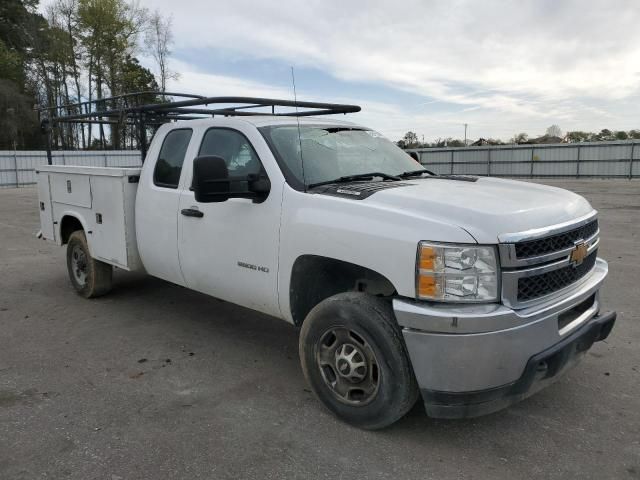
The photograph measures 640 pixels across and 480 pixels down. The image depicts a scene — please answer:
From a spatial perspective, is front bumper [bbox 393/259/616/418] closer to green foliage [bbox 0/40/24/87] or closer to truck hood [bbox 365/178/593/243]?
truck hood [bbox 365/178/593/243]

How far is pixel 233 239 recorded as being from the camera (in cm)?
401

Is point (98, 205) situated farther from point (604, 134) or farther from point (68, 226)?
point (604, 134)

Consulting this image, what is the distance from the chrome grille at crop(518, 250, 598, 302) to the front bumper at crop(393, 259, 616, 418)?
0.26ft

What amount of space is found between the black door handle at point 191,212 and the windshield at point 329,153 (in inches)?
33.5

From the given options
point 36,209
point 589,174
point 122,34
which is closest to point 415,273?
point 36,209

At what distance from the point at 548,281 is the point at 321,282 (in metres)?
1.46

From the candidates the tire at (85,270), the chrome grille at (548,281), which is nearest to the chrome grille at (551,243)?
the chrome grille at (548,281)

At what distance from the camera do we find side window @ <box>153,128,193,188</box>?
15.4 feet

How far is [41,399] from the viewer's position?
3729 mm

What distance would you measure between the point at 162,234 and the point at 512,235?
10.2 ft

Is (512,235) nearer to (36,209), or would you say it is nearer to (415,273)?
(415,273)

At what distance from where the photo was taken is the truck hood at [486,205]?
284cm

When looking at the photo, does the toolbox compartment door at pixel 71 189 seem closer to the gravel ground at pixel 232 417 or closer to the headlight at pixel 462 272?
the gravel ground at pixel 232 417

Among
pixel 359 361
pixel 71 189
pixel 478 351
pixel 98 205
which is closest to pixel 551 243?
pixel 478 351
